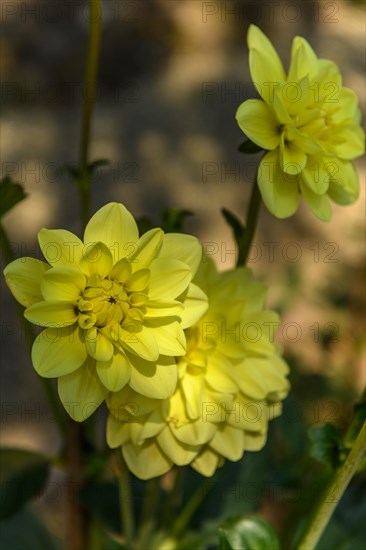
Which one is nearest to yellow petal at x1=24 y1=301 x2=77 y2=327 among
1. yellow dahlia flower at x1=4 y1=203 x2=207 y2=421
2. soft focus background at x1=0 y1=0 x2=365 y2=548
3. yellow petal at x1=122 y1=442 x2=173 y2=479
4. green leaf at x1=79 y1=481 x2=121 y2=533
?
yellow dahlia flower at x1=4 y1=203 x2=207 y2=421

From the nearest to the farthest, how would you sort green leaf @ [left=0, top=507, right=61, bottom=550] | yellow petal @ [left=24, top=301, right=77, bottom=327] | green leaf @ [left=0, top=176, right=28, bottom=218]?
1. yellow petal @ [left=24, top=301, right=77, bottom=327]
2. green leaf @ [left=0, top=176, right=28, bottom=218]
3. green leaf @ [left=0, top=507, right=61, bottom=550]

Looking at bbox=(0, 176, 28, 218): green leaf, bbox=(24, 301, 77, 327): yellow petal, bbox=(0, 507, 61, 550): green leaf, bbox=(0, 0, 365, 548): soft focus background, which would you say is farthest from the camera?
bbox=(0, 0, 365, 548): soft focus background

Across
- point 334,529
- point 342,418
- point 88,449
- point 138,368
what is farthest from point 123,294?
point 342,418

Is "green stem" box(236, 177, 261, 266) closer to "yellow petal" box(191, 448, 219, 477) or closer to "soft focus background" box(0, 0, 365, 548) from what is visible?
"yellow petal" box(191, 448, 219, 477)

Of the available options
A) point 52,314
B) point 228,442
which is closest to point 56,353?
point 52,314

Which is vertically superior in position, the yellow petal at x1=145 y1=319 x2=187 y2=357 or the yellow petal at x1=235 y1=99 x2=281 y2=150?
the yellow petal at x1=235 y1=99 x2=281 y2=150

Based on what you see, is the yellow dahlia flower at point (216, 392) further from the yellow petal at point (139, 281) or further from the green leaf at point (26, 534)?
the green leaf at point (26, 534)

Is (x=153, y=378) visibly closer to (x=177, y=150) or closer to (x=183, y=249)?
(x=183, y=249)
